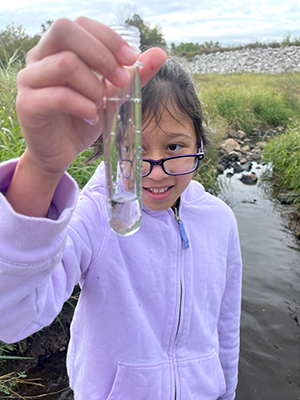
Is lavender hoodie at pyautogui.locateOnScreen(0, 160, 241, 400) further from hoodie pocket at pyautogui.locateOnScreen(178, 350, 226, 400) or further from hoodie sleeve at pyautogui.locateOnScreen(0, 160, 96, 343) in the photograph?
hoodie sleeve at pyautogui.locateOnScreen(0, 160, 96, 343)

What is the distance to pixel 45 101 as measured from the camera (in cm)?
62

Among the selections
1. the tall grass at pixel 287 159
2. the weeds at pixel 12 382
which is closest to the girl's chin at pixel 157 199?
the weeds at pixel 12 382

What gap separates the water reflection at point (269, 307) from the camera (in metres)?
3.13

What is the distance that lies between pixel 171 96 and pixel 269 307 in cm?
350

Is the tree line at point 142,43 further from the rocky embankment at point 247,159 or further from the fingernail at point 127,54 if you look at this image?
the rocky embankment at point 247,159

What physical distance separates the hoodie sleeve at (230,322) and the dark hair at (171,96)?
0.68 metres

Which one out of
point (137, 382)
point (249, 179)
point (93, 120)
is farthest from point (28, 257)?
point (249, 179)

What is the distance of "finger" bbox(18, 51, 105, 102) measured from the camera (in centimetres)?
61

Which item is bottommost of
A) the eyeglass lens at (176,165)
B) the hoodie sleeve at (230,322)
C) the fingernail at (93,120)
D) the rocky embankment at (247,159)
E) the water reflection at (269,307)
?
the rocky embankment at (247,159)

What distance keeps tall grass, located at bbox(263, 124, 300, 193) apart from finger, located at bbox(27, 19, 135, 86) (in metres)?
6.72

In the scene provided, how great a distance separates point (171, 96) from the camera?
1.42m

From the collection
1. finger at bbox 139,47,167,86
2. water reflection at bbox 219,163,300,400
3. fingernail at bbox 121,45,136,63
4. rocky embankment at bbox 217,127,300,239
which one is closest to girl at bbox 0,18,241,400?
finger at bbox 139,47,167,86

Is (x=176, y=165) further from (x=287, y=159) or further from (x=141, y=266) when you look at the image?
(x=287, y=159)

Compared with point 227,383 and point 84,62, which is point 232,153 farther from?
point 84,62
